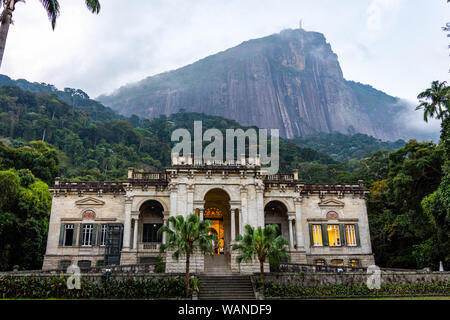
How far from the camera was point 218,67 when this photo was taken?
19300 cm

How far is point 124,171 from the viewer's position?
6931cm

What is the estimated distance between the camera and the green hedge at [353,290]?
20609 millimetres

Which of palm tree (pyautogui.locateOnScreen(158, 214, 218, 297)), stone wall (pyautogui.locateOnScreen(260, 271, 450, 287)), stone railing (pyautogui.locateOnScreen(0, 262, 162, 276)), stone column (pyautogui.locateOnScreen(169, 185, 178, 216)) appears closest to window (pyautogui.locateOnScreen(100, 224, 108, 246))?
stone railing (pyautogui.locateOnScreen(0, 262, 162, 276))

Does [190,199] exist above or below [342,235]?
above

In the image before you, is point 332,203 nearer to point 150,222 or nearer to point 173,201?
point 173,201

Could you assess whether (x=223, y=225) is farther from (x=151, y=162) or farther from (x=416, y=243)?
(x=151, y=162)

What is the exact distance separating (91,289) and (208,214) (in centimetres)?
1301

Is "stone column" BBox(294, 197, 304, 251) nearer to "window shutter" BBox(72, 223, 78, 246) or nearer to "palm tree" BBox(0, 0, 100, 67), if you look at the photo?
"window shutter" BBox(72, 223, 78, 246)

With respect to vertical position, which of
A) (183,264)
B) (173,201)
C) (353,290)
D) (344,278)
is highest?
(173,201)

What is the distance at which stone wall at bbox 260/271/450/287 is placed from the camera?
21578mm

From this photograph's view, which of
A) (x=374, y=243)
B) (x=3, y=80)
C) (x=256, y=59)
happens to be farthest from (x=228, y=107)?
(x=374, y=243)

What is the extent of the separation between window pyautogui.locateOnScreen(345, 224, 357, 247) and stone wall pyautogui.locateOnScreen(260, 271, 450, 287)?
908 centimetres

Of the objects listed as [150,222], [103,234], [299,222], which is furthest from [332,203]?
[103,234]

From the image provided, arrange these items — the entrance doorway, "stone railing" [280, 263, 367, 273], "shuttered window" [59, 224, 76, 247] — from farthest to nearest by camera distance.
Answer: the entrance doorway, "shuttered window" [59, 224, 76, 247], "stone railing" [280, 263, 367, 273]
